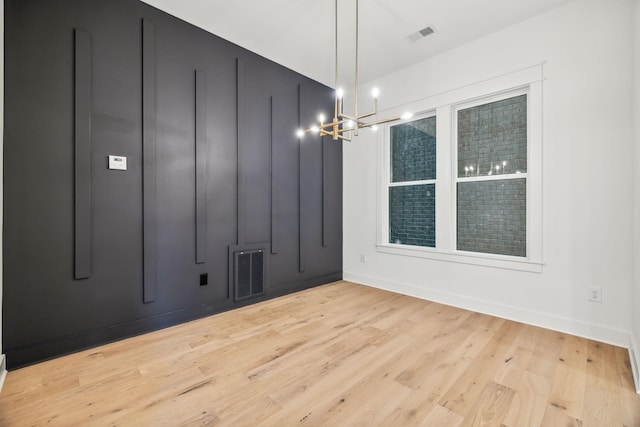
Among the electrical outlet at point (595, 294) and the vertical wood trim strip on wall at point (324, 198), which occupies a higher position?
the vertical wood trim strip on wall at point (324, 198)

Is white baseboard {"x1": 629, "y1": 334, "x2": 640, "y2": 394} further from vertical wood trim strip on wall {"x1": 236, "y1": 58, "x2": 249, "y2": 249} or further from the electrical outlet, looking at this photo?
vertical wood trim strip on wall {"x1": 236, "y1": 58, "x2": 249, "y2": 249}

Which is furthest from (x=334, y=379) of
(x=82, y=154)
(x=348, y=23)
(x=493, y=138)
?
(x=348, y=23)

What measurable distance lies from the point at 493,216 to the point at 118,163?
3.58m

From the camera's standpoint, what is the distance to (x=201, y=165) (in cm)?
285

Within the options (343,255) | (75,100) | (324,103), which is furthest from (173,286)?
(324,103)

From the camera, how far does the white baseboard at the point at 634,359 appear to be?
5.76ft

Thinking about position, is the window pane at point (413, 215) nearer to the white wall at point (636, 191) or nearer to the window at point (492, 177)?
the window at point (492, 177)

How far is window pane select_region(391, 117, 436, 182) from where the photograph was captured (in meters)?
3.50

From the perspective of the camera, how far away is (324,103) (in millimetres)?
4098

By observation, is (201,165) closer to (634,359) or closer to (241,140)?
(241,140)

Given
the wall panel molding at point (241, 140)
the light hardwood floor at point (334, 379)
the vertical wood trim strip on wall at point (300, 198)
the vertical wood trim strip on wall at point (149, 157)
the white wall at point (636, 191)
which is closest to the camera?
the light hardwood floor at point (334, 379)

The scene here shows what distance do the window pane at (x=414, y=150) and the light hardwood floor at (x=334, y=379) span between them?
1822 millimetres

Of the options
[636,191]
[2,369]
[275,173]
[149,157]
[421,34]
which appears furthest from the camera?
[275,173]

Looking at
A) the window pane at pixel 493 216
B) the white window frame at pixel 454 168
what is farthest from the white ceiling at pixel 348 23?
the window pane at pixel 493 216
